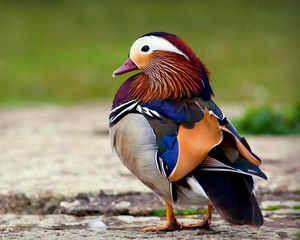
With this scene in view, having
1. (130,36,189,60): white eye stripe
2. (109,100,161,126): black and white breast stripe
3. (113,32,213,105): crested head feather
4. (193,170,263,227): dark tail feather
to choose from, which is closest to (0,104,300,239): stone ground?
(193,170,263,227): dark tail feather

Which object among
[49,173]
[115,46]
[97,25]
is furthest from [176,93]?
[97,25]

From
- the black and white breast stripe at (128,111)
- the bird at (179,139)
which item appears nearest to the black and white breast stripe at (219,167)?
the bird at (179,139)

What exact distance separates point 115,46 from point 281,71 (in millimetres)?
2613

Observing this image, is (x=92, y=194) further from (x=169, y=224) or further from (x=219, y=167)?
(x=219, y=167)

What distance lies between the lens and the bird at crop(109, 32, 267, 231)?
3338 millimetres

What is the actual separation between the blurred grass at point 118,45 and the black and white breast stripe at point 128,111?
4680 mm

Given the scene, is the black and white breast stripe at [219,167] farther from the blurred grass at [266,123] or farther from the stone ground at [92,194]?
the blurred grass at [266,123]

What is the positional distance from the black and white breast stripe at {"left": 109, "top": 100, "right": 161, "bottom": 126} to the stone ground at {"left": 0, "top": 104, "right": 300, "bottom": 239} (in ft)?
1.52

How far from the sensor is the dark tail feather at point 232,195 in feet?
10.8

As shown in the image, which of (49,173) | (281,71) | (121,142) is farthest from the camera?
(281,71)

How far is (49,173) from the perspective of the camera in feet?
16.0

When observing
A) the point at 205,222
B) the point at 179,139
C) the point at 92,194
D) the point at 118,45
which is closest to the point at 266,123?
the point at 92,194

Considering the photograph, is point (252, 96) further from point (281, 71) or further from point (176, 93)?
point (176, 93)

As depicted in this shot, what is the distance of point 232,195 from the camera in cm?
333
